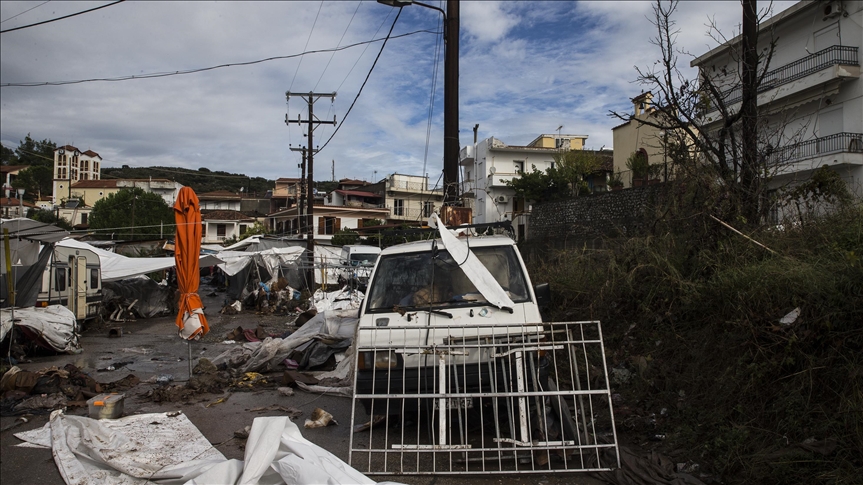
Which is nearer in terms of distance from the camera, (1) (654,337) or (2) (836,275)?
(2) (836,275)

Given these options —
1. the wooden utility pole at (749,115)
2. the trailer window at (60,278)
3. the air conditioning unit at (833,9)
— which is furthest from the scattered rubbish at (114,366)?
the air conditioning unit at (833,9)

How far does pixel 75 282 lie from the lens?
594 inches

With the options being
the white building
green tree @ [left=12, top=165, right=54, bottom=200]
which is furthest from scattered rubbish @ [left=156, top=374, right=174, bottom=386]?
green tree @ [left=12, top=165, right=54, bottom=200]

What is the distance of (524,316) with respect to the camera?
5.66m

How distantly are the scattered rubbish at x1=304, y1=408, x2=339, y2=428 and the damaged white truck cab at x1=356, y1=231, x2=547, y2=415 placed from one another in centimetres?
51

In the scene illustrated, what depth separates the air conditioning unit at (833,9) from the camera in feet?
65.7

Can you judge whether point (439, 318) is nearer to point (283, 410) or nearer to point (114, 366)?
point (283, 410)

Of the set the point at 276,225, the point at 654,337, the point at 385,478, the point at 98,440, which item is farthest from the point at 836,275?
the point at 276,225

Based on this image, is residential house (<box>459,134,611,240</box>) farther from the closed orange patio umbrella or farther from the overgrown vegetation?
the overgrown vegetation

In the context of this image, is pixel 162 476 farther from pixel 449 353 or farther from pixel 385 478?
pixel 449 353

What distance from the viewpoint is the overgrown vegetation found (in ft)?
12.9

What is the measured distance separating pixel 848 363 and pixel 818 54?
20.7 metres

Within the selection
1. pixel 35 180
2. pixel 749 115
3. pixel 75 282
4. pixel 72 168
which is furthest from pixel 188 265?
pixel 35 180

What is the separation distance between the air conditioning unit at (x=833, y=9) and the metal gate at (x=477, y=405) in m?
21.6
